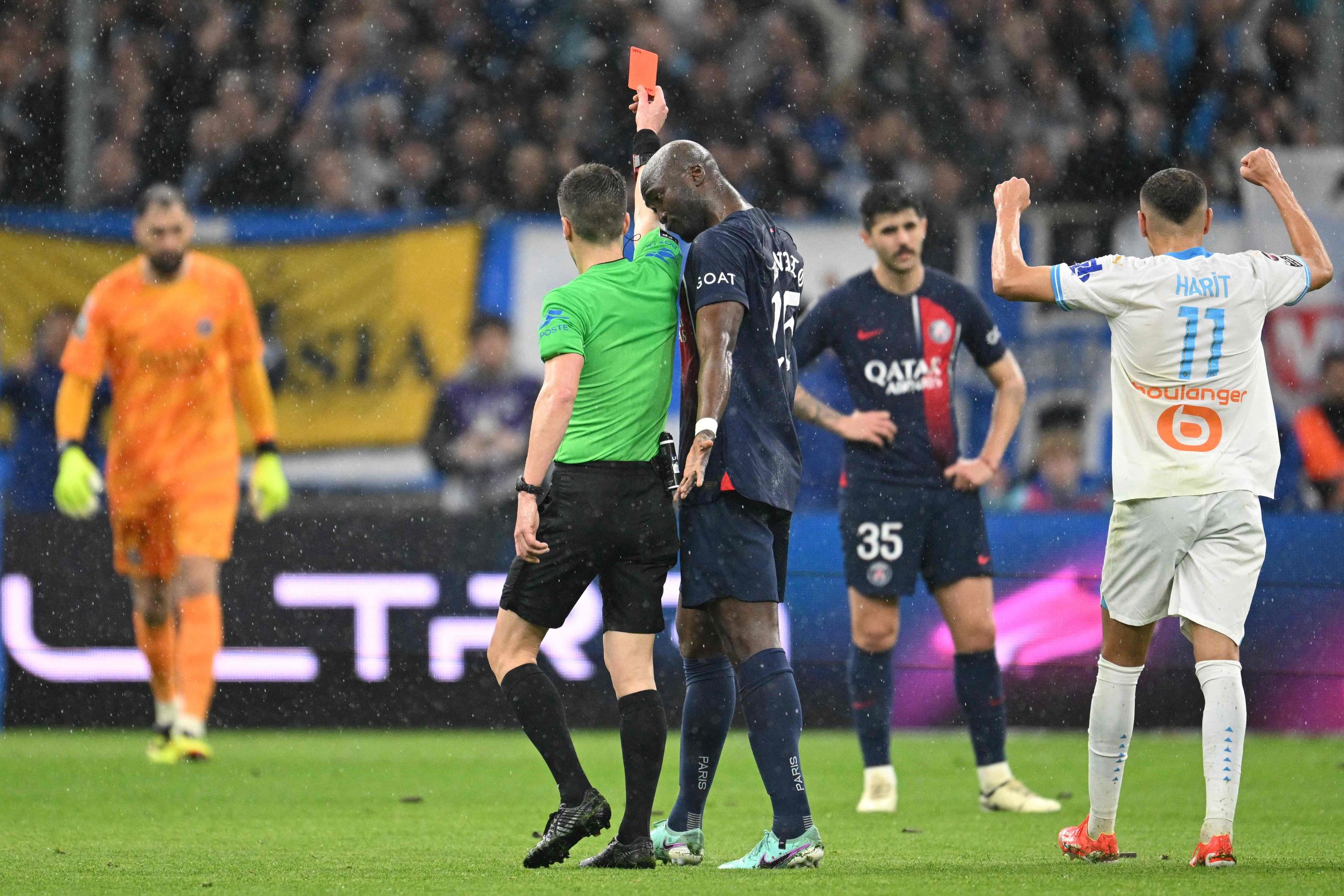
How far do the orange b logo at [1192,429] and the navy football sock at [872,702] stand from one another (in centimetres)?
213

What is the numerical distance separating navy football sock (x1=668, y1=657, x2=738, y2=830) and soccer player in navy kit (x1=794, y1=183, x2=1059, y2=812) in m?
1.61

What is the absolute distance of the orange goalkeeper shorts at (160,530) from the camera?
A: 821 centimetres

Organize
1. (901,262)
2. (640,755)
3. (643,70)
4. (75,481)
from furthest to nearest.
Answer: (75,481) < (901,262) < (643,70) < (640,755)

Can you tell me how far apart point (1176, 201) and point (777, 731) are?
1.78 meters

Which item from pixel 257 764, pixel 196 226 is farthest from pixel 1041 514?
pixel 196 226

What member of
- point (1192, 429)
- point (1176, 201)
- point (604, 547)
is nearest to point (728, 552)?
point (604, 547)

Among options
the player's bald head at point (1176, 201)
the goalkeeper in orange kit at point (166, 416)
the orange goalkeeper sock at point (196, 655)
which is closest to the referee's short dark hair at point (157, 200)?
the goalkeeper in orange kit at point (166, 416)

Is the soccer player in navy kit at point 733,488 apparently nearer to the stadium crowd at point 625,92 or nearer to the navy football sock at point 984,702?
the navy football sock at point 984,702

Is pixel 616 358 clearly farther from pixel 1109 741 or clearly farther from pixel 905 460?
pixel 905 460

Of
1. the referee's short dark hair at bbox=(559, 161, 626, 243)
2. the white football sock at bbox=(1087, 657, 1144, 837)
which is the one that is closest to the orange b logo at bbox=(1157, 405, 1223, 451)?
the white football sock at bbox=(1087, 657, 1144, 837)

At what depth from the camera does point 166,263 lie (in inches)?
328

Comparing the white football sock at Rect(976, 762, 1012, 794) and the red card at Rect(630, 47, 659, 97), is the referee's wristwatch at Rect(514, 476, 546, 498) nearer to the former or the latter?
the red card at Rect(630, 47, 659, 97)

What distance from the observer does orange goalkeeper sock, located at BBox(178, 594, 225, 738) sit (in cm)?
796

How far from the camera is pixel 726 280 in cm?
448
